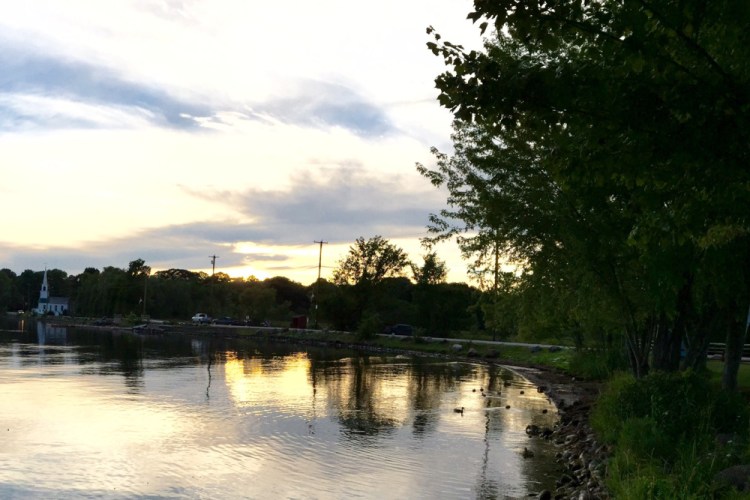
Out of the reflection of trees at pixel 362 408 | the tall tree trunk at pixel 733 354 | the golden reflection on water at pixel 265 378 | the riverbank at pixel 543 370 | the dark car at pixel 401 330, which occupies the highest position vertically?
the tall tree trunk at pixel 733 354

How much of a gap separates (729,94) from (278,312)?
10996 cm

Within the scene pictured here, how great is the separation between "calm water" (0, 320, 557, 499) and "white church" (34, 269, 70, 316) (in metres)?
143

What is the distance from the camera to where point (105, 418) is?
23.3 metres

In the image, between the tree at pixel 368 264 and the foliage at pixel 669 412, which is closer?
the foliage at pixel 669 412

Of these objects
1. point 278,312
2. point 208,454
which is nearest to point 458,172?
point 208,454

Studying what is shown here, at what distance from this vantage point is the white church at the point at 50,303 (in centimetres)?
17020

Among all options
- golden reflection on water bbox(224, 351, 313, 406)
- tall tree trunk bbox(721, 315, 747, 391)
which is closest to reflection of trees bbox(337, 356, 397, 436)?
golden reflection on water bbox(224, 351, 313, 406)

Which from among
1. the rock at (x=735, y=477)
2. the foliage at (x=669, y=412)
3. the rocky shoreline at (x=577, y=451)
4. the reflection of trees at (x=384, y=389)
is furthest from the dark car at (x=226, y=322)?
the rock at (x=735, y=477)

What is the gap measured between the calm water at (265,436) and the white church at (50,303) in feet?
470

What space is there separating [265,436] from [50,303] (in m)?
178

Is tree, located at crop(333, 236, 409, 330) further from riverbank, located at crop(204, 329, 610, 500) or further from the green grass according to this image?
the green grass

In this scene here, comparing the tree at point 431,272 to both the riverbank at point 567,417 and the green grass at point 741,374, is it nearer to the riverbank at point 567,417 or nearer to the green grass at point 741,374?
the riverbank at point 567,417

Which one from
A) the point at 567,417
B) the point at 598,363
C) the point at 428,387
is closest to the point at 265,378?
the point at 428,387

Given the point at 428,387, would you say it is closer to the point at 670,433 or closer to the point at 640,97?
the point at 670,433
